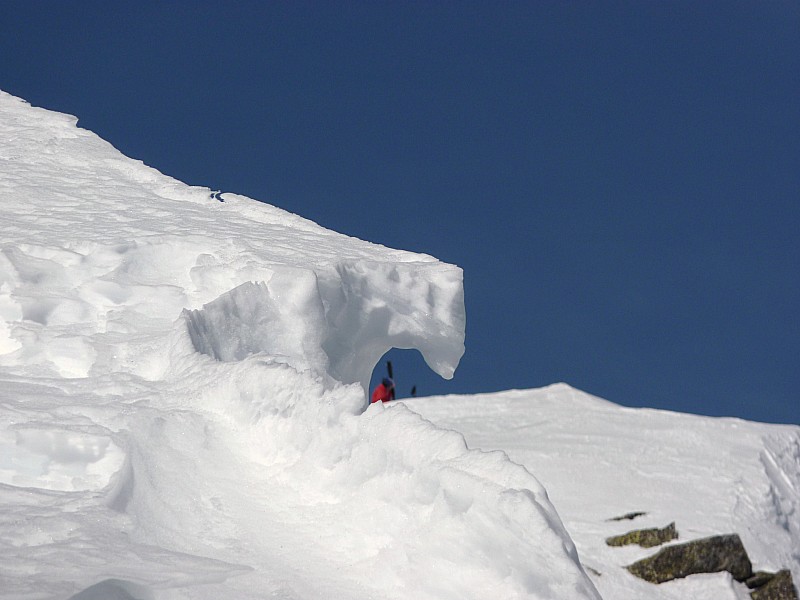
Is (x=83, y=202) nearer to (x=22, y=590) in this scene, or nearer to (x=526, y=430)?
(x=22, y=590)

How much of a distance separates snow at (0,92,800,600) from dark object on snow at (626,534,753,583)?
143mm

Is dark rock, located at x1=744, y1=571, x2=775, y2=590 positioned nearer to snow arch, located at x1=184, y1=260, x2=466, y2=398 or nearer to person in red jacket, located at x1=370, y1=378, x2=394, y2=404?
snow arch, located at x1=184, y1=260, x2=466, y2=398

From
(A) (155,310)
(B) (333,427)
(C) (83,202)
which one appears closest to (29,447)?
(B) (333,427)

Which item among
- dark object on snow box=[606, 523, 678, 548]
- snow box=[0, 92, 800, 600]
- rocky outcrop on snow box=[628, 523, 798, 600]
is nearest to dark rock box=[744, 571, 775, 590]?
rocky outcrop on snow box=[628, 523, 798, 600]

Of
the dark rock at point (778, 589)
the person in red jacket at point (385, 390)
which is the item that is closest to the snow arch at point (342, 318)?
the dark rock at point (778, 589)

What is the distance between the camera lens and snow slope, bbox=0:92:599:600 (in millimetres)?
2840

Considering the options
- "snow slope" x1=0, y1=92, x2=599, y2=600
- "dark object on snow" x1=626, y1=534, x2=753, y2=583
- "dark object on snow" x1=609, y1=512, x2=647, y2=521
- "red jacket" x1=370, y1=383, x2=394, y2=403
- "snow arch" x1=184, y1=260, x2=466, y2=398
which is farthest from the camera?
"red jacket" x1=370, y1=383, x2=394, y2=403

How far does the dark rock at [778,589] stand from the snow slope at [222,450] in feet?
14.5

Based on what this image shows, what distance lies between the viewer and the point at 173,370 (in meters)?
4.32

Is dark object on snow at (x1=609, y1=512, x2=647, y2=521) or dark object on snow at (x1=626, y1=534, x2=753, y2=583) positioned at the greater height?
dark object on snow at (x1=609, y1=512, x2=647, y2=521)

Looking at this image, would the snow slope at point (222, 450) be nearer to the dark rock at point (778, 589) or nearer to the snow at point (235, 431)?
the snow at point (235, 431)

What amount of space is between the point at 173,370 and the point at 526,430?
26.6 ft

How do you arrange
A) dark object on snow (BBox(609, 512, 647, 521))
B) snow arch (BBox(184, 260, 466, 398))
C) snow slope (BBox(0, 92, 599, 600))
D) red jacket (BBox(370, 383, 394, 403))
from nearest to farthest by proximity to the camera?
snow slope (BBox(0, 92, 599, 600))
snow arch (BBox(184, 260, 466, 398))
dark object on snow (BBox(609, 512, 647, 521))
red jacket (BBox(370, 383, 394, 403))

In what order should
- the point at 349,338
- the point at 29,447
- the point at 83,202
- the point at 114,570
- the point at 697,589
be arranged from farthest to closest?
the point at 697,589 < the point at 83,202 < the point at 349,338 < the point at 29,447 < the point at 114,570
